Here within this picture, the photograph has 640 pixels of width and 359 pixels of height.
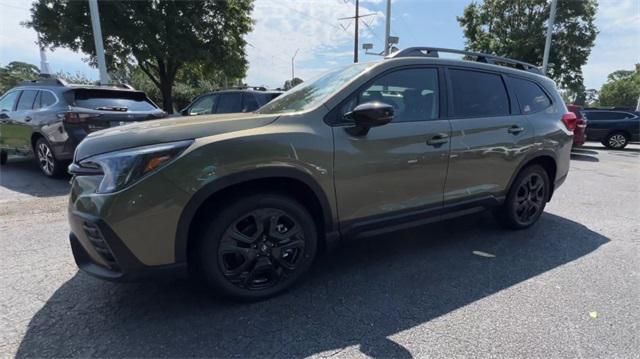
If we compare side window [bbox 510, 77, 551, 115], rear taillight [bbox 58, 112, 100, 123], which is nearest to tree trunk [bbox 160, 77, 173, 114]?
rear taillight [bbox 58, 112, 100, 123]

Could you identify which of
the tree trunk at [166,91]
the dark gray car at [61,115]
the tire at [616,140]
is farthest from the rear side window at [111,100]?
the tire at [616,140]

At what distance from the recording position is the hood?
7.79 ft

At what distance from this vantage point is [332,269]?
127 inches

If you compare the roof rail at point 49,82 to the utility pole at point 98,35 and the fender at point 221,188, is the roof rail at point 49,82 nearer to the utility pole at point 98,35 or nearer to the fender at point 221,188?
the utility pole at point 98,35

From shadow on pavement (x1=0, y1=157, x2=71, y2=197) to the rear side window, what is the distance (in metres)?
1.36

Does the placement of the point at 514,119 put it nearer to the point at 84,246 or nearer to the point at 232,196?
the point at 232,196

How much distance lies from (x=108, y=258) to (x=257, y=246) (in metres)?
0.91

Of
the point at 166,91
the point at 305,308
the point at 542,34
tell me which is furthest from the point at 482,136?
the point at 542,34

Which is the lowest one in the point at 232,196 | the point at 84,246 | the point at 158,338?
the point at 158,338

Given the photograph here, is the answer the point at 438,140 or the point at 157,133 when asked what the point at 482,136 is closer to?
the point at 438,140

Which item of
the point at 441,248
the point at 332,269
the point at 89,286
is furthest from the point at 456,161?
the point at 89,286

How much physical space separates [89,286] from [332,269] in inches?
74.4

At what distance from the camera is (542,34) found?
24.1 m

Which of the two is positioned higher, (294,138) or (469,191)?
(294,138)
